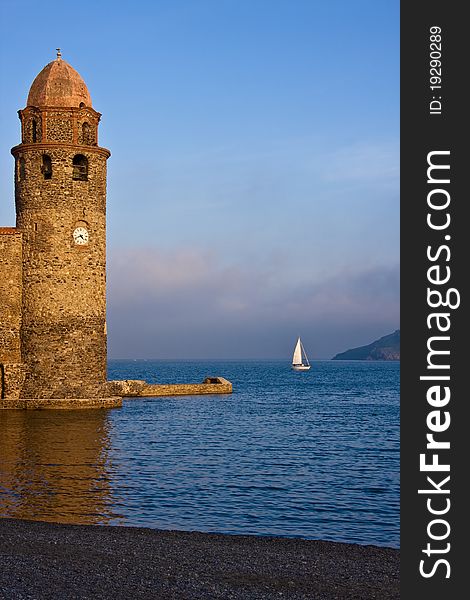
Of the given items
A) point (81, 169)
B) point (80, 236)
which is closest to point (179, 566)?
point (80, 236)

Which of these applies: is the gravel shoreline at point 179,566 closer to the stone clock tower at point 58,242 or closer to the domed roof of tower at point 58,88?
the stone clock tower at point 58,242

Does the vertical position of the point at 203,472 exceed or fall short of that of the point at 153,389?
it falls short

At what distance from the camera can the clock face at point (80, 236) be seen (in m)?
38.6

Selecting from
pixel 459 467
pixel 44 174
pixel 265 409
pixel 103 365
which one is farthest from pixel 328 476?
pixel 265 409

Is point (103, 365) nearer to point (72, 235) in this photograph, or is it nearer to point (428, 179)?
point (72, 235)

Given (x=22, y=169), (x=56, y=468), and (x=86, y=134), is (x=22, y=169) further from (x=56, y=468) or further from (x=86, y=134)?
(x=56, y=468)

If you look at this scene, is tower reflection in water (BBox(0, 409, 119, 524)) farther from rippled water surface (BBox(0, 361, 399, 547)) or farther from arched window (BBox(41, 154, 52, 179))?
arched window (BBox(41, 154, 52, 179))

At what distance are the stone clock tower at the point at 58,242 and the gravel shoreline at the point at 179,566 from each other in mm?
23560

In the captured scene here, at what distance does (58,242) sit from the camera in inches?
1503

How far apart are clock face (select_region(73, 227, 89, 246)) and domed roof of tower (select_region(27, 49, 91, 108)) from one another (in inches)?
239

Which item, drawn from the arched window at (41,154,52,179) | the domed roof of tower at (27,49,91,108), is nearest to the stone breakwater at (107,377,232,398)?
the arched window at (41,154,52,179)

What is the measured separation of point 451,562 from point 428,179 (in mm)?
4351

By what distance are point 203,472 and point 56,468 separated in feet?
14.3

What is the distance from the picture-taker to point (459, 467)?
9.19 meters
